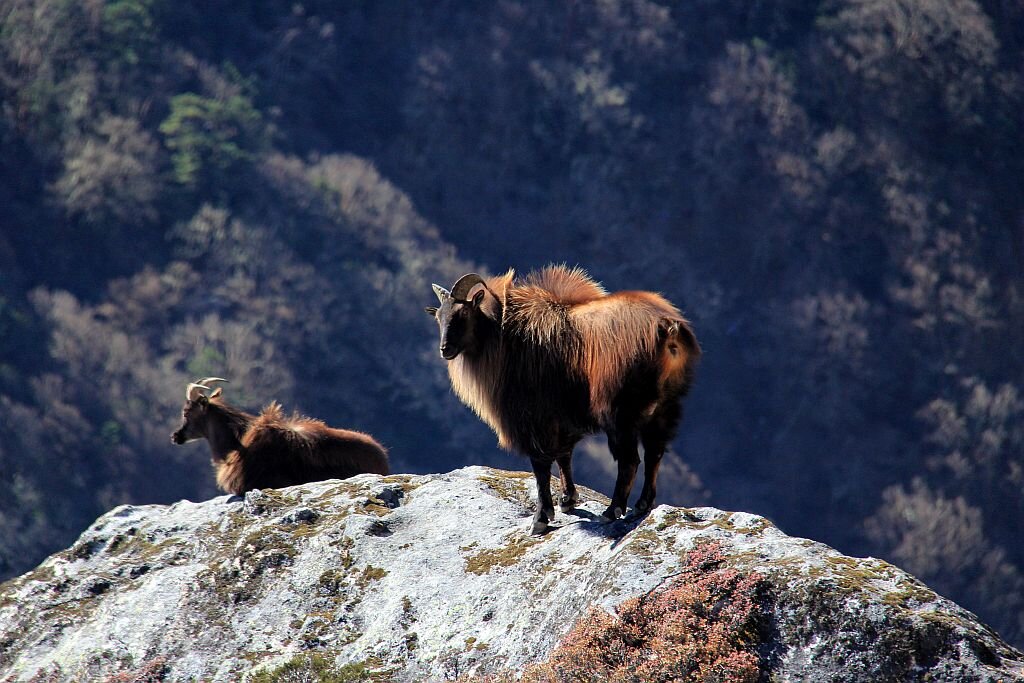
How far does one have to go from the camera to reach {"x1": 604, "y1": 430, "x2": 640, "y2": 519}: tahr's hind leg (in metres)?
9.69

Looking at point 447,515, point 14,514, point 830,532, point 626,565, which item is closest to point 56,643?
point 447,515

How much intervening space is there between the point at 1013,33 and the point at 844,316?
19970 millimetres

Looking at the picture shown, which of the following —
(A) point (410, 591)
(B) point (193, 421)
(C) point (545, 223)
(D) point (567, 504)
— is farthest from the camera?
(C) point (545, 223)

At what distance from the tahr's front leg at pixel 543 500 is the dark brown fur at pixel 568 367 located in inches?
0.4

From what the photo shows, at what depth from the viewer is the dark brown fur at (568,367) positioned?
9617 millimetres

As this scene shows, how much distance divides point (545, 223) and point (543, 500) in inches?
2602

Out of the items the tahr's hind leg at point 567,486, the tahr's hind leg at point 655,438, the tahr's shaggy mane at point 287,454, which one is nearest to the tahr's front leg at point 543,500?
the tahr's hind leg at point 567,486

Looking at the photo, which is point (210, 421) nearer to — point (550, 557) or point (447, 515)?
point (447, 515)

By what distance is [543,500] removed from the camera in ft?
33.6

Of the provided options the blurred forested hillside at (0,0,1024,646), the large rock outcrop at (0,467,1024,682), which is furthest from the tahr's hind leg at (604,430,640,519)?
the blurred forested hillside at (0,0,1024,646)

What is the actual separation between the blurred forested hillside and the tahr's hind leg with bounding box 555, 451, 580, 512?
157 feet

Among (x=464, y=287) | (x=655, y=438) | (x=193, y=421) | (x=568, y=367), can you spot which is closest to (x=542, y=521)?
(x=655, y=438)

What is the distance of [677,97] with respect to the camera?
250ft

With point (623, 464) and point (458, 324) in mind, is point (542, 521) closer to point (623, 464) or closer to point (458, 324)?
point (623, 464)
